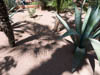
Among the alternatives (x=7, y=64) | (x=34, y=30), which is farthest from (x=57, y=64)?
(x=34, y=30)

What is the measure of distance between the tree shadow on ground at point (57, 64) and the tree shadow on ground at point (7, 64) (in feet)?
1.32

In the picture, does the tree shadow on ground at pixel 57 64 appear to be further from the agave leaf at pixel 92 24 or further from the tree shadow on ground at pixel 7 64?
the agave leaf at pixel 92 24

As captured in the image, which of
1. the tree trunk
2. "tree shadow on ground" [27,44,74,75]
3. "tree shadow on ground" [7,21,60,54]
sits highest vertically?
the tree trunk

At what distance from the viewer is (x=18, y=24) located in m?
3.73

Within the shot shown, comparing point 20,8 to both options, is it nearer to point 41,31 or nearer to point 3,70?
point 41,31

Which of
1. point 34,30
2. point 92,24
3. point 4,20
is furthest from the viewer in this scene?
point 34,30

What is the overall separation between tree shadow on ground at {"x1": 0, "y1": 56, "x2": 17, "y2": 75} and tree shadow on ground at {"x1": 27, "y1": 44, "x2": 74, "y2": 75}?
0.40m

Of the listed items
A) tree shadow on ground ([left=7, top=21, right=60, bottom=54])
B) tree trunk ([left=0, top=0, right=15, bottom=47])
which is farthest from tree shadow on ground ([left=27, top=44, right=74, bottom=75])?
tree trunk ([left=0, top=0, right=15, bottom=47])

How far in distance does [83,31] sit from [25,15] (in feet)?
9.94

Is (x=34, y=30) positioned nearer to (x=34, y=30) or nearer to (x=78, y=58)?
(x=34, y=30)

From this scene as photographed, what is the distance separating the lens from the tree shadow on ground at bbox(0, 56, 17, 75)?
1987mm

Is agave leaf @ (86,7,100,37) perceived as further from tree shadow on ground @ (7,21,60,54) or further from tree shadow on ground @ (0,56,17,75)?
tree shadow on ground @ (0,56,17,75)

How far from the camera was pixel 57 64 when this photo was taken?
83.8 inches

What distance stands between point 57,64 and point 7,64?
3.16 feet
